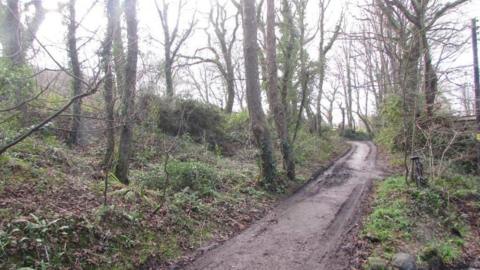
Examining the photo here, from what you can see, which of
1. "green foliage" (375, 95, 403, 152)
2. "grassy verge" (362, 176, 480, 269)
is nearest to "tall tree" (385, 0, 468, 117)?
"grassy verge" (362, 176, 480, 269)

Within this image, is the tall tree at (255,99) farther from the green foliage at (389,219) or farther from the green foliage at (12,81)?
the green foliage at (12,81)

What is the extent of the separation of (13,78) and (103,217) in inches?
150

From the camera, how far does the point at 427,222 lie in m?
7.32

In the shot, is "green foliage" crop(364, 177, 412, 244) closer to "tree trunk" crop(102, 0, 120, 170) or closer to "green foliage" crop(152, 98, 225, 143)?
"tree trunk" crop(102, 0, 120, 170)

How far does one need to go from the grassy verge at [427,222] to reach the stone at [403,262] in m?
0.14

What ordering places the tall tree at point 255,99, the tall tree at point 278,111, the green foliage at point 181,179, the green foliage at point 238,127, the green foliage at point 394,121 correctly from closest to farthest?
1. the green foliage at point 181,179
2. the tall tree at point 255,99
3. the tall tree at point 278,111
4. the green foliage at point 238,127
5. the green foliage at point 394,121

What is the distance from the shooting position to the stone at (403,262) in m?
4.94

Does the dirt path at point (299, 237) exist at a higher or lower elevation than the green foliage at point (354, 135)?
lower

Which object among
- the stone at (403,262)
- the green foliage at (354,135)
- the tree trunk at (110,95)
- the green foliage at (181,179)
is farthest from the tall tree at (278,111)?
the green foliage at (354,135)

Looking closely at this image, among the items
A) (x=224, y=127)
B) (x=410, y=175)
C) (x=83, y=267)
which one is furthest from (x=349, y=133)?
(x=83, y=267)

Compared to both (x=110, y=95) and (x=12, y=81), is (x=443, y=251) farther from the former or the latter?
(x=12, y=81)

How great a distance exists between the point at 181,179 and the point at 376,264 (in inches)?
176

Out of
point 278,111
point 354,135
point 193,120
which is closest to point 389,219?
point 278,111

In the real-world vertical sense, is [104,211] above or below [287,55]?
below
